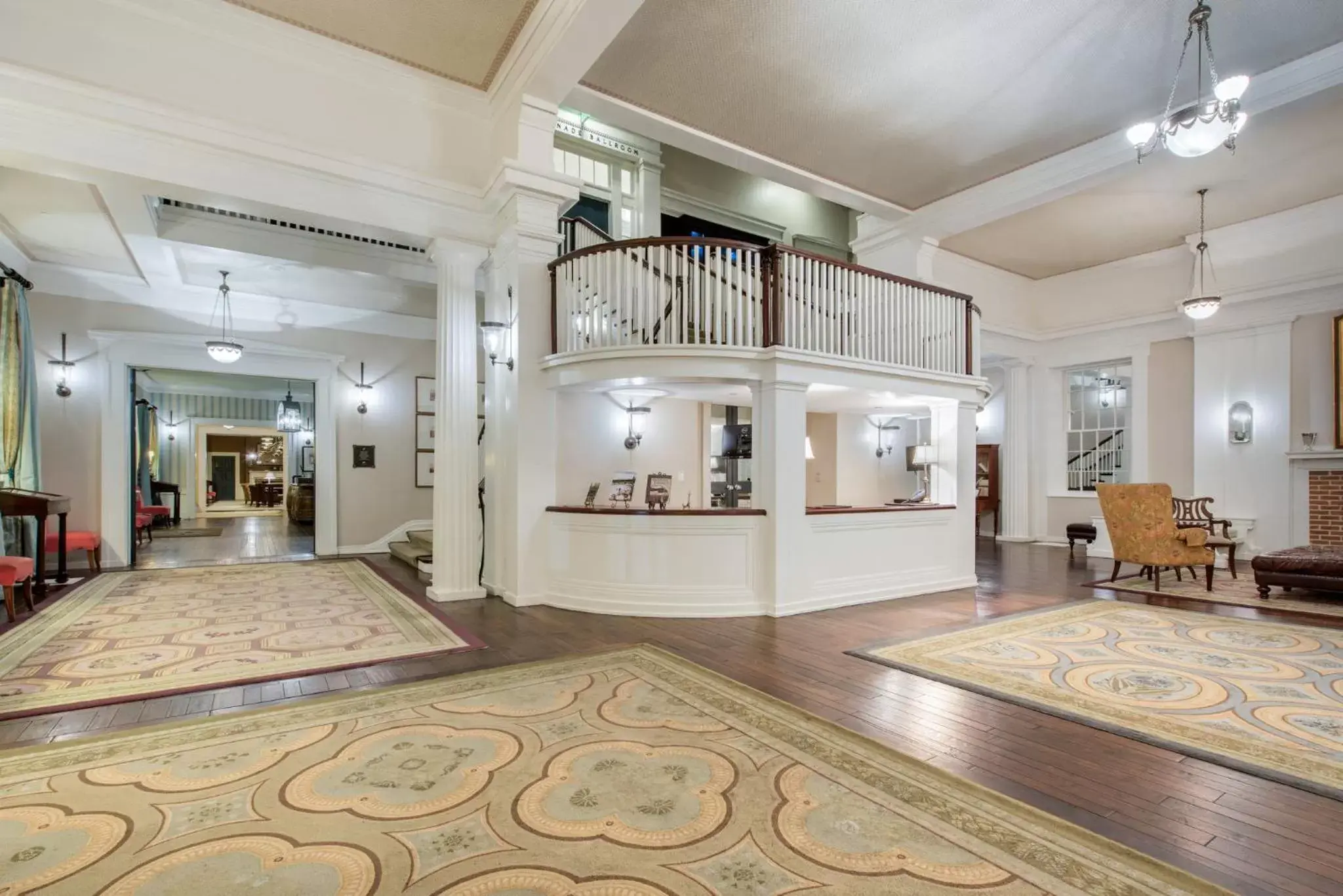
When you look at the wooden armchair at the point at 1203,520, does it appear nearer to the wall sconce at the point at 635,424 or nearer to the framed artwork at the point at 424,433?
the wall sconce at the point at 635,424

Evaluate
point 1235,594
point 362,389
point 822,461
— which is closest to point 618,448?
point 822,461

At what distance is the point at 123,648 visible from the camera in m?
4.05

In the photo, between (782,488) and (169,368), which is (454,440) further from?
(169,368)

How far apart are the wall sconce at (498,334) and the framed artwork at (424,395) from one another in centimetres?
441

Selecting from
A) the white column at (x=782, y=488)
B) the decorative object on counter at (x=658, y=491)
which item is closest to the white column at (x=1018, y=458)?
the white column at (x=782, y=488)

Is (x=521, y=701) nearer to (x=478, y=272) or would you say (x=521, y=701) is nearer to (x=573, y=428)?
(x=573, y=428)

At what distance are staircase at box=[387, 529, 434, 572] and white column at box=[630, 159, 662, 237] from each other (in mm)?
4945

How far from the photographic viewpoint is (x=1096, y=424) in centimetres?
1083

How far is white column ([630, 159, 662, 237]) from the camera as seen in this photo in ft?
28.3

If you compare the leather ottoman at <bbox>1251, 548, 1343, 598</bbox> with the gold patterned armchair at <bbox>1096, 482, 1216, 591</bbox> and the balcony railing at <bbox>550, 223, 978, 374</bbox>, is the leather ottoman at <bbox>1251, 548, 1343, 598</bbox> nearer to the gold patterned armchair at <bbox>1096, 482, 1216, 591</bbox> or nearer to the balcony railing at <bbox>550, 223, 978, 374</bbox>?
the gold patterned armchair at <bbox>1096, 482, 1216, 591</bbox>

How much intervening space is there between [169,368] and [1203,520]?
13.8 m

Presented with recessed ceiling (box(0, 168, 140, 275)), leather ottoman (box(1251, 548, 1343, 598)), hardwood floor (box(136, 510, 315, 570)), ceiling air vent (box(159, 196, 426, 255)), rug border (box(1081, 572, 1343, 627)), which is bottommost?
hardwood floor (box(136, 510, 315, 570))

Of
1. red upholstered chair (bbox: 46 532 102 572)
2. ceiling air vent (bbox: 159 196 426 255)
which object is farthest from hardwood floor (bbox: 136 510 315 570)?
ceiling air vent (bbox: 159 196 426 255)

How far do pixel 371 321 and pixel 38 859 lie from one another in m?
8.58
